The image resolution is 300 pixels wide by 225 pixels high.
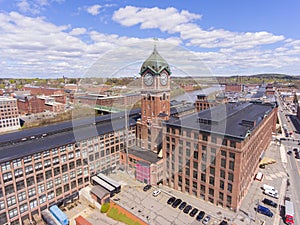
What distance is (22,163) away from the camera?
3456cm

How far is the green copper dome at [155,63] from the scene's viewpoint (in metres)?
46.9

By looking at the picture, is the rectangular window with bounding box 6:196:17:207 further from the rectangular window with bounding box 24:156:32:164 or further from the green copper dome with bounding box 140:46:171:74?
the green copper dome with bounding box 140:46:171:74

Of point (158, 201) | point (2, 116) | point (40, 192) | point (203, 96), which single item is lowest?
point (158, 201)

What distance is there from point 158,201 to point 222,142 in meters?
20.2

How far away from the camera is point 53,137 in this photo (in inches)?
1764

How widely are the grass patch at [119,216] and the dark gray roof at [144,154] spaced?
14.4 m

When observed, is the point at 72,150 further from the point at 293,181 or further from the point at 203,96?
the point at 203,96

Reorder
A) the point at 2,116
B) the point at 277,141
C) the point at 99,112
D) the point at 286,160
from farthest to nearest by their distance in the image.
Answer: the point at 99,112, the point at 2,116, the point at 277,141, the point at 286,160

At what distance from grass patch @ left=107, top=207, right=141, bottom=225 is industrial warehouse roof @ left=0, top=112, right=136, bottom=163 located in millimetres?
18010

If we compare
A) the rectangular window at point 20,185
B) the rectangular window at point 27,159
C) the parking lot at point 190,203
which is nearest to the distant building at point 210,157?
the parking lot at point 190,203

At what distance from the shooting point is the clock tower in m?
47.8

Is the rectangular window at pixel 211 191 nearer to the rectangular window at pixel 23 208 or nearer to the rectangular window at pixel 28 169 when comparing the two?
the rectangular window at pixel 28 169

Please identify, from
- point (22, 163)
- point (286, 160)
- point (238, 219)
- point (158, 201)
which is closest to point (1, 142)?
point (22, 163)

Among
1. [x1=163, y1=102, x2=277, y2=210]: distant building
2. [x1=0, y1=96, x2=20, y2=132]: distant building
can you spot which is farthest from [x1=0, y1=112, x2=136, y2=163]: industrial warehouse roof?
[x1=0, y1=96, x2=20, y2=132]: distant building
